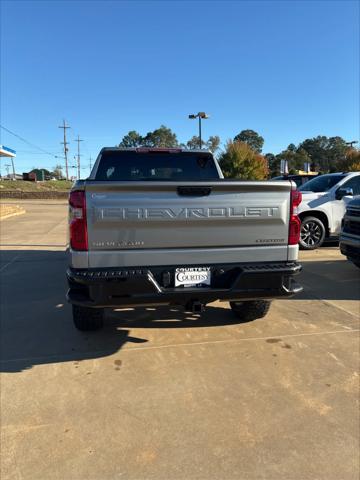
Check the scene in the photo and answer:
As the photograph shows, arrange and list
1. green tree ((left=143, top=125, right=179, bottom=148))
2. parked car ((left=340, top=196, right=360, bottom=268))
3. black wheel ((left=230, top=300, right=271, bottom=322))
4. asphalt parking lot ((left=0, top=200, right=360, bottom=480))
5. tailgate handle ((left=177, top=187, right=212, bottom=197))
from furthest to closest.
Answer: green tree ((left=143, top=125, right=179, bottom=148))
parked car ((left=340, top=196, right=360, bottom=268))
black wheel ((left=230, top=300, right=271, bottom=322))
tailgate handle ((left=177, top=187, right=212, bottom=197))
asphalt parking lot ((left=0, top=200, right=360, bottom=480))

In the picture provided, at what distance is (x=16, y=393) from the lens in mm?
3125

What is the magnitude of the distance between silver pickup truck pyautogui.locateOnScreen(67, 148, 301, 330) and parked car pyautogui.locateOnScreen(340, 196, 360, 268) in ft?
10.8

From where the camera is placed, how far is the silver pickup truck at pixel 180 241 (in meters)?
3.07

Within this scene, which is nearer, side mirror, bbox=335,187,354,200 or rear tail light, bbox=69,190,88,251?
rear tail light, bbox=69,190,88,251

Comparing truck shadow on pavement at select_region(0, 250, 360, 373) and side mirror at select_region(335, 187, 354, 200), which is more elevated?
side mirror at select_region(335, 187, 354, 200)

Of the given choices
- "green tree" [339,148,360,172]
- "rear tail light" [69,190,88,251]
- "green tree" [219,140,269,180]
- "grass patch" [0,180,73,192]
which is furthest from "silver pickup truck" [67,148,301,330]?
"grass patch" [0,180,73,192]

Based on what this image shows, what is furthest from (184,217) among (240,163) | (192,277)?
(240,163)

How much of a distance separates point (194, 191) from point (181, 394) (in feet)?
5.28

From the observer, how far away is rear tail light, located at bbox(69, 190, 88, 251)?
3.04m

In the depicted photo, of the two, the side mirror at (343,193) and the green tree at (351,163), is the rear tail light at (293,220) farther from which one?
the green tree at (351,163)

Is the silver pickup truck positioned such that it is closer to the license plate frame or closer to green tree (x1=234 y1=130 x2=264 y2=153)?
the license plate frame

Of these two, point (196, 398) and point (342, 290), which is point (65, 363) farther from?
point (342, 290)

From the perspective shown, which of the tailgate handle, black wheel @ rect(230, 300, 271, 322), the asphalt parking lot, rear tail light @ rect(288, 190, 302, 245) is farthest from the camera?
black wheel @ rect(230, 300, 271, 322)

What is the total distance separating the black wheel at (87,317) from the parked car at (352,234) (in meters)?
4.24
